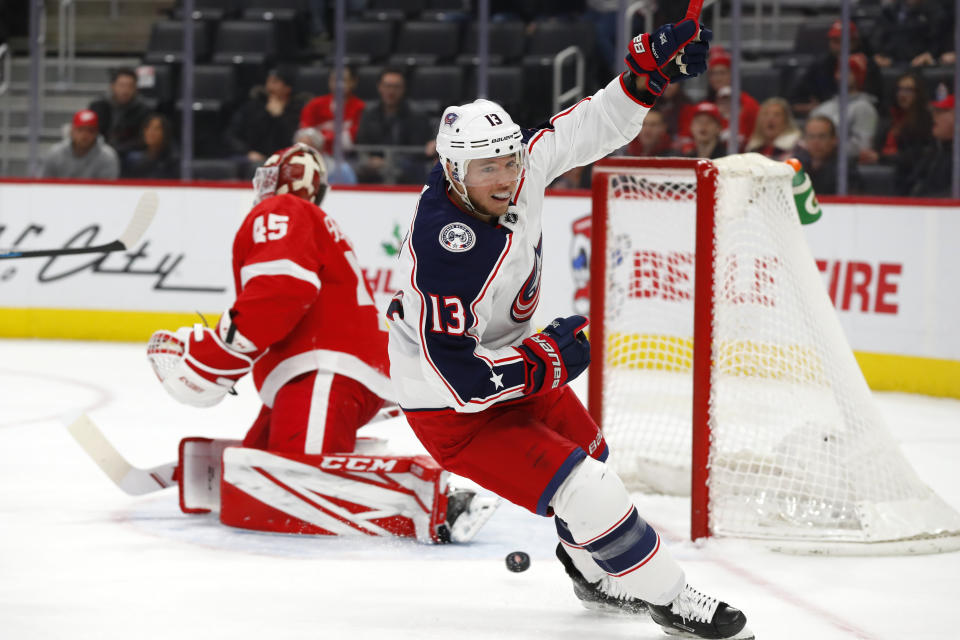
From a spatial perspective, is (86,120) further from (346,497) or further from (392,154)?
(346,497)

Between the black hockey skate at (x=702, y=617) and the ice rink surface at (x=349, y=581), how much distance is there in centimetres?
11

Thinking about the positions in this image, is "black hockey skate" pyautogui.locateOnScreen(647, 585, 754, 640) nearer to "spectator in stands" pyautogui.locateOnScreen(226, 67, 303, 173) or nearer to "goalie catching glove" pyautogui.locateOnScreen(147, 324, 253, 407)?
"goalie catching glove" pyautogui.locateOnScreen(147, 324, 253, 407)

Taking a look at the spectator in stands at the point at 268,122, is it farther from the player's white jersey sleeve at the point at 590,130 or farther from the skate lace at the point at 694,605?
the skate lace at the point at 694,605

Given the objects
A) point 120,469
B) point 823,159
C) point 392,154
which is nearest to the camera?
point 120,469

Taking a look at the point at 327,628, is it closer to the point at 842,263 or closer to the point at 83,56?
the point at 842,263

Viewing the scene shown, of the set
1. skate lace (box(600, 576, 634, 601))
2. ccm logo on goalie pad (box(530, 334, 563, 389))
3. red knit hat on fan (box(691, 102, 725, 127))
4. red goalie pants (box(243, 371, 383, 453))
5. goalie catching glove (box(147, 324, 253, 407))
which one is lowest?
skate lace (box(600, 576, 634, 601))

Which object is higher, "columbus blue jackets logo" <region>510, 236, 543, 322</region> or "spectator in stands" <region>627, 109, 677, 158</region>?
"spectator in stands" <region>627, 109, 677, 158</region>

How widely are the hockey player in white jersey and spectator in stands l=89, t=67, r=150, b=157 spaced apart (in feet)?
18.6

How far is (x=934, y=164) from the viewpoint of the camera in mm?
6586

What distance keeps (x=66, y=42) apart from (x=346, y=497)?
659 cm

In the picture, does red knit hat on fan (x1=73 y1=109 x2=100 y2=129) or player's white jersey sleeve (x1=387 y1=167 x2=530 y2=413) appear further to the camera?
red knit hat on fan (x1=73 y1=109 x2=100 y2=129)

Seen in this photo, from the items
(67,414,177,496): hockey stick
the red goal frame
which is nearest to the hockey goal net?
the red goal frame

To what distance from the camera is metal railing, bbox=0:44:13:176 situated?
8.36 m

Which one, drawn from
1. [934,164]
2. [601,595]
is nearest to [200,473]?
[601,595]
